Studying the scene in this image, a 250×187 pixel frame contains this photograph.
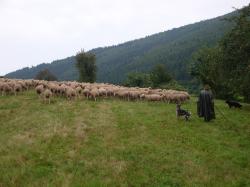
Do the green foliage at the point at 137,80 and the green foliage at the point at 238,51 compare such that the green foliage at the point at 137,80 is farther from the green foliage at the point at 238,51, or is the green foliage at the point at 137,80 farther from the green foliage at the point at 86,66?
the green foliage at the point at 238,51

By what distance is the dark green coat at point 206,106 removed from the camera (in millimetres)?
25969

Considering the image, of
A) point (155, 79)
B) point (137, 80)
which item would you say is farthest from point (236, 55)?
point (137, 80)

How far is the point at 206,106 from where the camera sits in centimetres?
2603

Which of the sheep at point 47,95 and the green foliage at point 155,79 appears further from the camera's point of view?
the green foliage at point 155,79

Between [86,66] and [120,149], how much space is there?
59.7m

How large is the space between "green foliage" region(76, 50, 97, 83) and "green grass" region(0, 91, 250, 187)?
4791 cm

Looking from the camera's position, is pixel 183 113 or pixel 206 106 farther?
pixel 183 113

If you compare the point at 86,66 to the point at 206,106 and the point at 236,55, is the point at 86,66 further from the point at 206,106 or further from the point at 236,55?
the point at 206,106

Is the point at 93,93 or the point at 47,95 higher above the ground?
the point at 47,95

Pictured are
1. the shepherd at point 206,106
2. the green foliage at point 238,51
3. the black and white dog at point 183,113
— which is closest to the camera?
the shepherd at point 206,106

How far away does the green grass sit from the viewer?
49.6 ft

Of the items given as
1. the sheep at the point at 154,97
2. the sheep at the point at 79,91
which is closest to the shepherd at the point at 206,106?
the sheep at the point at 154,97

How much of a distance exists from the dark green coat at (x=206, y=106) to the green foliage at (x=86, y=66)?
2044 inches

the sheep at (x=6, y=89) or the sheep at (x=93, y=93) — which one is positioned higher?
the sheep at (x=6, y=89)
